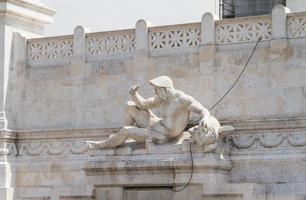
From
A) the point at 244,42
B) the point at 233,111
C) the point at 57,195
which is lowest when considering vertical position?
the point at 57,195

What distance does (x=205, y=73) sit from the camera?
20.2m

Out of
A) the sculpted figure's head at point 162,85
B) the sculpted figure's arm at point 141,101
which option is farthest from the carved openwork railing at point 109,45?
the sculpted figure's head at point 162,85

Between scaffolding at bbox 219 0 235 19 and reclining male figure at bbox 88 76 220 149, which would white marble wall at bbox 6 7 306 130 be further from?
scaffolding at bbox 219 0 235 19

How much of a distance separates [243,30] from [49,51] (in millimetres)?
5001

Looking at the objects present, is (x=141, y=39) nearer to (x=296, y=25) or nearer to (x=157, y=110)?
(x=157, y=110)

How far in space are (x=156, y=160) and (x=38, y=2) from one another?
237 inches

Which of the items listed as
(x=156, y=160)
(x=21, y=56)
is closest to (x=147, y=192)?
(x=156, y=160)

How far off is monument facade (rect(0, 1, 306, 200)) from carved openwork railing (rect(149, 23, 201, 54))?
0.02m

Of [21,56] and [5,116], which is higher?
[21,56]

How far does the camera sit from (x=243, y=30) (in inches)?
784

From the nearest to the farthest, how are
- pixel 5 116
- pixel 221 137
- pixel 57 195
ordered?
pixel 221 137 → pixel 57 195 → pixel 5 116

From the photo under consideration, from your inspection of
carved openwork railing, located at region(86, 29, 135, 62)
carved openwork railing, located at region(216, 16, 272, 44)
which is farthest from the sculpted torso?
carved openwork railing, located at region(86, 29, 135, 62)

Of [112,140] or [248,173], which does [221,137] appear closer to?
[248,173]

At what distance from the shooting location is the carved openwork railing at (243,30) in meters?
19.7
